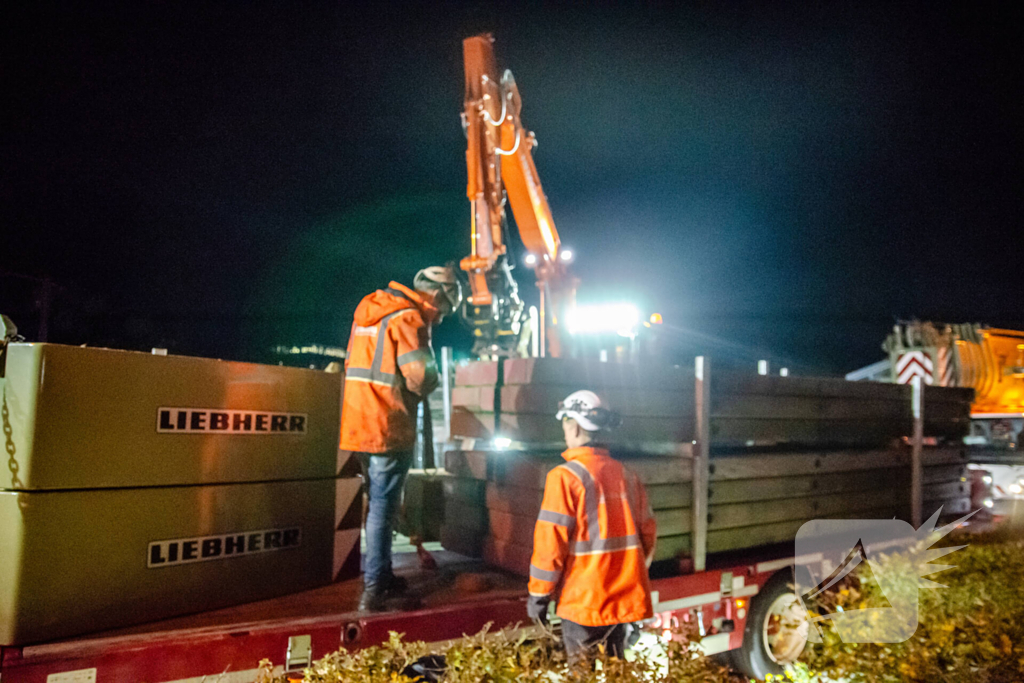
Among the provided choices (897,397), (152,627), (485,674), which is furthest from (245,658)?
(897,397)

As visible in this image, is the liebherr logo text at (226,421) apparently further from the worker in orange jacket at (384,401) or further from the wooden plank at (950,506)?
the wooden plank at (950,506)

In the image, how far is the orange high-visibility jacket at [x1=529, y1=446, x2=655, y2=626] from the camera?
10.4ft

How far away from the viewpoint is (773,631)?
504cm

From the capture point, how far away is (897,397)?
643cm

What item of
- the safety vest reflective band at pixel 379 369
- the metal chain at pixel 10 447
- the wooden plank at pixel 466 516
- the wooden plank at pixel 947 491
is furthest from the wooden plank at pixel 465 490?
the wooden plank at pixel 947 491

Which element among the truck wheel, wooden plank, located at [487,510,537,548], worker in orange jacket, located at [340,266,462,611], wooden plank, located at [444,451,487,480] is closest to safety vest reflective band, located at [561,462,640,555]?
wooden plank, located at [487,510,537,548]

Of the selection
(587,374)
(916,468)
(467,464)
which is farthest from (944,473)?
(467,464)

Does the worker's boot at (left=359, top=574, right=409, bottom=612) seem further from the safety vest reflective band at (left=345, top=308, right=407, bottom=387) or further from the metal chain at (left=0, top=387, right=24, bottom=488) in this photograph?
the metal chain at (left=0, top=387, right=24, bottom=488)

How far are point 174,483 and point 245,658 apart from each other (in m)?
0.90

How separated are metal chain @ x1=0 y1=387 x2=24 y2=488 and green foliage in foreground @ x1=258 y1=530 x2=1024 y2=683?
1.30m

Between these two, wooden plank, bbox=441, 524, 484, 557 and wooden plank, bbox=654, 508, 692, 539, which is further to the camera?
wooden plank, bbox=441, 524, 484, 557

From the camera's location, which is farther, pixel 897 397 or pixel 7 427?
pixel 897 397

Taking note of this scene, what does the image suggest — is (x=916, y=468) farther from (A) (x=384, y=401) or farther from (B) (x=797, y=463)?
(A) (x=384, y=401)

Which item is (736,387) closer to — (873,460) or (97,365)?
(873,460)
